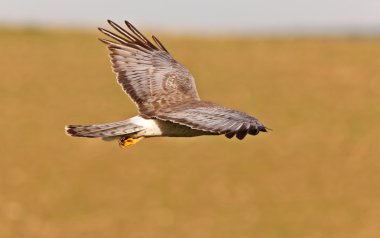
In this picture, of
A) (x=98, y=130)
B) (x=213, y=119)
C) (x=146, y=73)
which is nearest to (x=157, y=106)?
(x=146, y=73)

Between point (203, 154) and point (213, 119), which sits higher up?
point (203, 154)

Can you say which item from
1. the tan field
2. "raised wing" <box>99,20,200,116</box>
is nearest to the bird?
"raised wing" <box>99,20,200,116</box>

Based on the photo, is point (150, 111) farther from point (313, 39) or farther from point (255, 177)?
point (313, 39)

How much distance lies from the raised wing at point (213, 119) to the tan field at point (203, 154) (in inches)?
742

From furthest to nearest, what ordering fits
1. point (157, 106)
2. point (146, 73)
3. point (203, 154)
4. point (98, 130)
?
point (203, 154)
point (146, 73)
point (157, 106)
point (98, 130)

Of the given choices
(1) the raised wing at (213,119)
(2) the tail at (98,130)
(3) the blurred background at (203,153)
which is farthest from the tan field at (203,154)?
(2) the tail at (98,130)

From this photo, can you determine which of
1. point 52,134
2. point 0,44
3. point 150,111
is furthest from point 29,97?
point 150,111

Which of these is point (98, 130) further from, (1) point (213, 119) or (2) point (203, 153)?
(2) point (203, 153)

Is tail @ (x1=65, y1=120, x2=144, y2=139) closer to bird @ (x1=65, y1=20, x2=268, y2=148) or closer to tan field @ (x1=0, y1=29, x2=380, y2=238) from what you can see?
bird @ (x1=65, y1=20, x2=268, y2=148)

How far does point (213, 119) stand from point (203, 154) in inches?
1067

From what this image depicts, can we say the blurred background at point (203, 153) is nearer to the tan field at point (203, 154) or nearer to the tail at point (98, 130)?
the tan field at point (203, 154)

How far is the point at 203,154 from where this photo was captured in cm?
3866

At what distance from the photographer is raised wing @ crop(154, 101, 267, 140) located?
35.8 feet

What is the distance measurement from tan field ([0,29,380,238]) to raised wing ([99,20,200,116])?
16.5 meters
